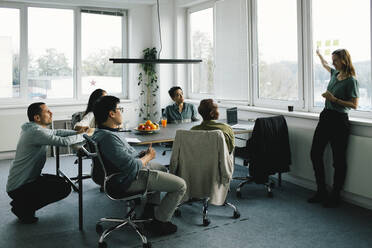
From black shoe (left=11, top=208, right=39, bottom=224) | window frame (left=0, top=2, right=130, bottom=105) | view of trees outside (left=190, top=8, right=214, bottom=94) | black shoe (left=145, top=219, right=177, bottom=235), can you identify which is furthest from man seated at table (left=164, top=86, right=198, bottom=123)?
window frame (left=0, top=2, right=130, bottom=105)

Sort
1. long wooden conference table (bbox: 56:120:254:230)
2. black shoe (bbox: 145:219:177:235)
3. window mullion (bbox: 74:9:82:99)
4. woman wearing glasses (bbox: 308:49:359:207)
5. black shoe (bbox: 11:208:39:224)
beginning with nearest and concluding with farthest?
A: black shoe (bbox: 145:219:177:235), long wooden conference table (bbox: 56:120:254:230), black shoe (bbox: 11:208:39:224), woman wearing glasses (bbox: 308:49:359:207), window mullion (bbox: 74:9:82:99)

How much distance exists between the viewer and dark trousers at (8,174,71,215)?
3502 mm

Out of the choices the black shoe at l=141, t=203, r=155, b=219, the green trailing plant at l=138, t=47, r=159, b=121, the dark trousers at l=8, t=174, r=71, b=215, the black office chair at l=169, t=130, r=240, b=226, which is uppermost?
the green trailing plant at l=138, t=47, r=159, b=121

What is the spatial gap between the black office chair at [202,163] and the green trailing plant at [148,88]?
432 centimetres

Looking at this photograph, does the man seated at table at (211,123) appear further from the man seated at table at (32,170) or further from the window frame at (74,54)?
the window frame at (74,54)

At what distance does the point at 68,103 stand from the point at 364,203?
16.7ft

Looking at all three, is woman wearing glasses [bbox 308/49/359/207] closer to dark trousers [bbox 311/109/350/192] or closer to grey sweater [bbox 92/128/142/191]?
dark trousers [bbox 311/109/350/192]

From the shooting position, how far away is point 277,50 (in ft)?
17.2

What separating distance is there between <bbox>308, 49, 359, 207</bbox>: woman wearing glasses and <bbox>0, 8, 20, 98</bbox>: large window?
5.15m

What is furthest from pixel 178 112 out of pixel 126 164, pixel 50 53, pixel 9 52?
pixel 9 52

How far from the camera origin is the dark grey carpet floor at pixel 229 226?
3062 mm

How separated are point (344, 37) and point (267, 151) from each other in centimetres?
153

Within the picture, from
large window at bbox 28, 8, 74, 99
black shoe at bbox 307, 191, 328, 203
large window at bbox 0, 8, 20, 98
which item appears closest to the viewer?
black shoe at bbox 307, 191, 328, 203

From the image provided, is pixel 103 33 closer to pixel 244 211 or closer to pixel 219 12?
pixel 219 12
